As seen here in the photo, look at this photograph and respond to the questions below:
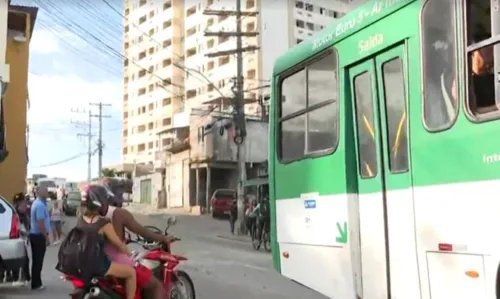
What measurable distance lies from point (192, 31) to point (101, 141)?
2160 centimetres

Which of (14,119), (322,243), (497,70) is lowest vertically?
(322,243)

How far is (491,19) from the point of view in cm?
473

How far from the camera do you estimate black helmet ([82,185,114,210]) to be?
590 cm

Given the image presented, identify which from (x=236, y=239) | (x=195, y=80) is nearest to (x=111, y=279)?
(x=236, y=239)

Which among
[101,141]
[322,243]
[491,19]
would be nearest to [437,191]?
[491,19]

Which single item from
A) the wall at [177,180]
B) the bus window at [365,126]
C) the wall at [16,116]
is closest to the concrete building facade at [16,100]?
the wall at [16,116]

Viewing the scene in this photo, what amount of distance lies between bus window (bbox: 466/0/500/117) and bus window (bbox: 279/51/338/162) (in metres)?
2.04

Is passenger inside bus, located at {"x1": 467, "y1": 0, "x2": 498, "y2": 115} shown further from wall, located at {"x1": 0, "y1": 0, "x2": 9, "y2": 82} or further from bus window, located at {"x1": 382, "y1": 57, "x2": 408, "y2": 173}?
wall, located at {"x1": 0, "y1": 0, "x2": 9, "y2": 82}

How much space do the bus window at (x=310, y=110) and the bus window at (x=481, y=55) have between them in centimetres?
204

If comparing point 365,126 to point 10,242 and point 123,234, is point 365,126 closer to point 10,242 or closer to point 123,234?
point 123,234

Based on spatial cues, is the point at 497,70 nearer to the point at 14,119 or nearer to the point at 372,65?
the point at 372,65

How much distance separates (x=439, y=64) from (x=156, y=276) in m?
3.76

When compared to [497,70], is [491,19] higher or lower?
higher

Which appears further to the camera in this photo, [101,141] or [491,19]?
[101,141]
